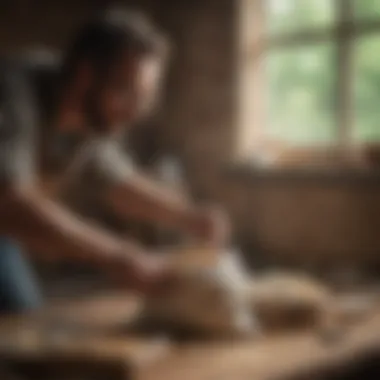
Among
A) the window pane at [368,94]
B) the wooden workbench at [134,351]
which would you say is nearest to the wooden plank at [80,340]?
the wooden workbench at [134,351]

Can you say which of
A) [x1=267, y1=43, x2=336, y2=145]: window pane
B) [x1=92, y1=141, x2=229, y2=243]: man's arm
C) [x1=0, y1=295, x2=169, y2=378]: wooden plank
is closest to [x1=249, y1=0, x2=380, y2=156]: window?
[x1=267, y1=43, x2=336, y2=145]: window pane

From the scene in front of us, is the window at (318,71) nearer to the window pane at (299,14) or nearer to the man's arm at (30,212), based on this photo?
the window pane at (299,14)

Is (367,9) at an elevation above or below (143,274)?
above

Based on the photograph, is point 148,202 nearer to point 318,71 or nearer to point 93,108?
point 93,108

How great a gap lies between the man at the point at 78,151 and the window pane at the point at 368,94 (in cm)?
17

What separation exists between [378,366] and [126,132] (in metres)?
0.31

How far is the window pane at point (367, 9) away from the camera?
33.0 inches

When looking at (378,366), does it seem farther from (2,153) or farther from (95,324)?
(2,153)

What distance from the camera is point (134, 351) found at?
741mm

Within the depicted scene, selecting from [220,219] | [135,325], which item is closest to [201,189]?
[220,219]

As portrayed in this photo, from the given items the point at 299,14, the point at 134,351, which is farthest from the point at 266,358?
the point at 299,14

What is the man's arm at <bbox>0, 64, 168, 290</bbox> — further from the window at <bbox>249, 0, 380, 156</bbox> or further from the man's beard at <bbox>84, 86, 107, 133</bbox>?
the window at <bbox>249, 0, 380, 156</bbox>

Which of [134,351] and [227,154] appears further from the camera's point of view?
[227,154]

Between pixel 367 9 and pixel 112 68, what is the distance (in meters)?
0.25
